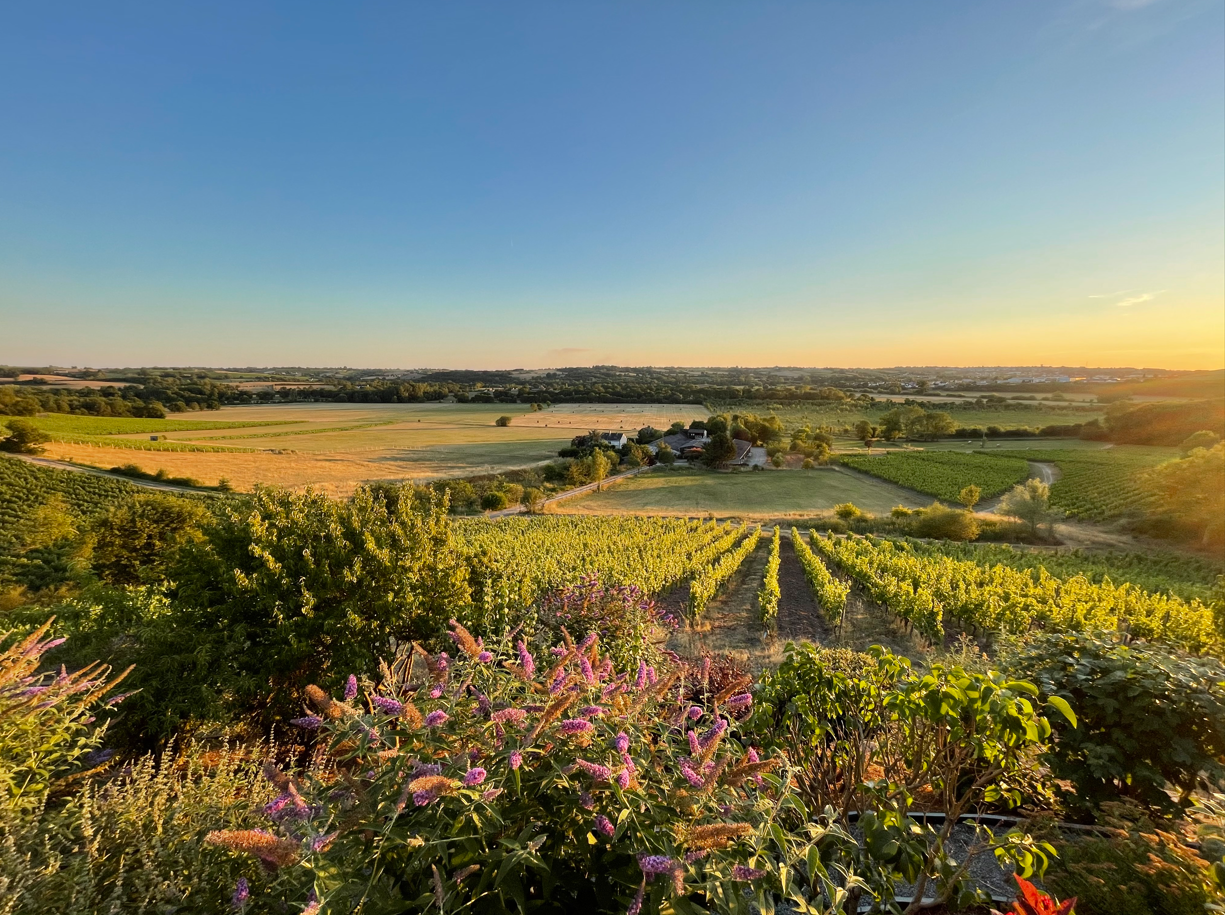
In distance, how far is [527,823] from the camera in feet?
5.39

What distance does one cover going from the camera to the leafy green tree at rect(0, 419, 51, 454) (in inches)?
1903

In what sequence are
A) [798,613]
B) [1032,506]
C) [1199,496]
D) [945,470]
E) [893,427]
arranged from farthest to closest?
[893,427] < [945,470] < [1032,506] < [1199,496] < [798,613]

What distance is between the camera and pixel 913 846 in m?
2.11

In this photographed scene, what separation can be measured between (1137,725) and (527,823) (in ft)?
14.1

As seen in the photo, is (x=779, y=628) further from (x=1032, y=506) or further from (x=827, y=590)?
(x=1032, y=506)

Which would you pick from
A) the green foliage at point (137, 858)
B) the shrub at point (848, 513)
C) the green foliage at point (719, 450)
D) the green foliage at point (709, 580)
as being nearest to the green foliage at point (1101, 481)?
the shrub at point (848, 513)

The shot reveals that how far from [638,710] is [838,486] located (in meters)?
57.2

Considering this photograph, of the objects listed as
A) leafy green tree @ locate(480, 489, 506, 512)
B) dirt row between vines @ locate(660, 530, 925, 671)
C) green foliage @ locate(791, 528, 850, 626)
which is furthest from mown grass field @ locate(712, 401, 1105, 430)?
dirt row between vines @ locate(660, 530, 925, 671)

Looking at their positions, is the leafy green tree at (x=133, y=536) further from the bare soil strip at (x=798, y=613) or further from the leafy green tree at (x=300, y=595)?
the bare soil strip at (x=798, y=613)

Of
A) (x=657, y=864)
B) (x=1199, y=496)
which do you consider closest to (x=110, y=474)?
(x=657, y=864)

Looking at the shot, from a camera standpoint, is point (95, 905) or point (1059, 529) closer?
point (95, 905)

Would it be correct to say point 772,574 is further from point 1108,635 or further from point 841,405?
point 841,405

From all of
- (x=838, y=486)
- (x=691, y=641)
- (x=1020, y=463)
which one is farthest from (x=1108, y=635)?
(x=1020, y=463)

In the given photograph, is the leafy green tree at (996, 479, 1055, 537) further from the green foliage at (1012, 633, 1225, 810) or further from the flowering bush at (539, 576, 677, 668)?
the flowering bush at (539, 576, 677, 668)
